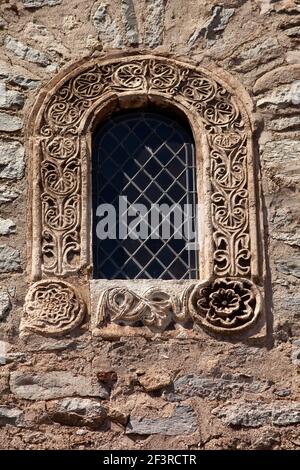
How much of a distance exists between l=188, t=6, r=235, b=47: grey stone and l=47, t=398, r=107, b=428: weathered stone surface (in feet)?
8.28

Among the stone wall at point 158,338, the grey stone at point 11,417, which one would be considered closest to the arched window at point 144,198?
the stone wall at point 158,338

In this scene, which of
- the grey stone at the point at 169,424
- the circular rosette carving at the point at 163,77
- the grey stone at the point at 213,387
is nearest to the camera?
the grey stone at the point at 169,424

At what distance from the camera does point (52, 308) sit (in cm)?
859

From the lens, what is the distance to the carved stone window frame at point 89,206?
28.2 ft

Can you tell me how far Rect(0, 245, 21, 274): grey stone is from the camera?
28.6ft

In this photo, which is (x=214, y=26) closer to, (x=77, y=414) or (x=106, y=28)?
(x=106, y=28)

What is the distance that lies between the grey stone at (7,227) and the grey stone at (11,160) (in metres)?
0.30

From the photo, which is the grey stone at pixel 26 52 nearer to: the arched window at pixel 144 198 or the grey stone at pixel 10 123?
the grey stone at pixel 10 123

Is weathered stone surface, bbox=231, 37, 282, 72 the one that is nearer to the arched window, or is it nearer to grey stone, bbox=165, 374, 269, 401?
the arched window

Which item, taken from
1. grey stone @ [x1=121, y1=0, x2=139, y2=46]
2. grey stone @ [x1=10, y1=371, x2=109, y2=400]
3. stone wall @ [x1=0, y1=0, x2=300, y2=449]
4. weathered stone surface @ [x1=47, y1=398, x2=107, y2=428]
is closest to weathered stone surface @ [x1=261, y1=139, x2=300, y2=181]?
stone wall @ [x1=0, y1=0, x2=300, y2=449]

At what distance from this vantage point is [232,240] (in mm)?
8797

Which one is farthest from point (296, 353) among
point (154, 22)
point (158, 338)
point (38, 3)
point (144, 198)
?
point (38, 3)

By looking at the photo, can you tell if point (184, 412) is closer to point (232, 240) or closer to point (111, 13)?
point (232, 240)

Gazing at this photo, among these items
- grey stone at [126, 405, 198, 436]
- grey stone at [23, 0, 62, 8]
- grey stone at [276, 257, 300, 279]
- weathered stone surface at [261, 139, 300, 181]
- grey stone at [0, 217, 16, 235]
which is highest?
grey stone at [23, 0, 62, 8]
